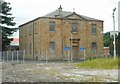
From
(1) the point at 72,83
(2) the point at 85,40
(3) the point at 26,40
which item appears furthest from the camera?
(3) the point at 26,40

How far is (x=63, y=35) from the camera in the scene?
7019 cm

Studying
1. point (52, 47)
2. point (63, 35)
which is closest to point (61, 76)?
point (52, 47)

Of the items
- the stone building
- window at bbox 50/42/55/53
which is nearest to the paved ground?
the stone building

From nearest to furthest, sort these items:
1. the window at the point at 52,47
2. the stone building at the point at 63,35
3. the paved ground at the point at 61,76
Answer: the paved ground at the point at 61,76, the stone building at the point at 63,35, the window at the point at 52,47

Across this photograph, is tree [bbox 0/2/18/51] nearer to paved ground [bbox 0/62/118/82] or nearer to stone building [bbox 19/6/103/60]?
stone building [bbox 19/6/103/60]

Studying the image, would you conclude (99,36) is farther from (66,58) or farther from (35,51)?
(35,51)

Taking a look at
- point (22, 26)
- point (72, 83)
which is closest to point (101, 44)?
point (22, 26)

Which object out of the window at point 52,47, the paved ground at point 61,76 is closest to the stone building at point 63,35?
the window at point 52,47

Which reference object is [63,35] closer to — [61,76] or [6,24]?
[6,24]

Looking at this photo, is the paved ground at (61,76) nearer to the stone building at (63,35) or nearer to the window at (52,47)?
the stone building at (63,35)

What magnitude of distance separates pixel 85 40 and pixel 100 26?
15.4ft

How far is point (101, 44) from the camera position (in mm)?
74188

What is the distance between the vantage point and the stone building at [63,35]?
67938 millimetres

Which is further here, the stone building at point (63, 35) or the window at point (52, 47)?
the window at point (52, 47)
